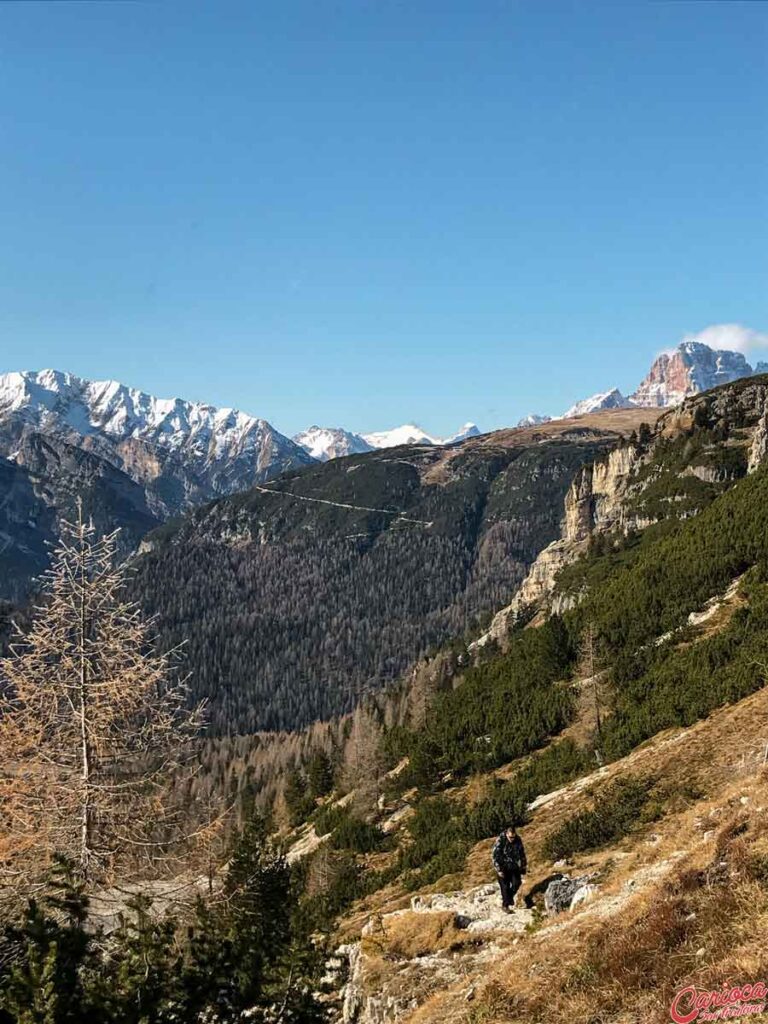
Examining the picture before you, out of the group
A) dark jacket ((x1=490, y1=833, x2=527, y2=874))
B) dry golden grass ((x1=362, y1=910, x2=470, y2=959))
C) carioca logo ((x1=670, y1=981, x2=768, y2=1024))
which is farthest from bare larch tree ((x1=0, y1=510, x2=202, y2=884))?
dark jacket ((x1=490, y1=833, x2=527, y2=874))

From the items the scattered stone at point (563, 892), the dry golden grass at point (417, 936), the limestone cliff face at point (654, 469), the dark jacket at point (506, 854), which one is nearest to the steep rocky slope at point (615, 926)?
the dry golden grass at point (417, 936)

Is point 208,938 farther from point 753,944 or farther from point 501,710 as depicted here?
point 501,710

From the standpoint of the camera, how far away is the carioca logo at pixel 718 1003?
822 cm

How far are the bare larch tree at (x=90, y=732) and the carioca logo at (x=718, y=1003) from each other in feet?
35.4

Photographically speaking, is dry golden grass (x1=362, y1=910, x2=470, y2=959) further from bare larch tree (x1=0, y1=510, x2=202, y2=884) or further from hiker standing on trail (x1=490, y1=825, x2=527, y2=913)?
bare larch tree (x1=0, y1=510, x2=202, y2=884)

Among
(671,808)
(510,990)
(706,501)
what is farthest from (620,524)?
(510,990)

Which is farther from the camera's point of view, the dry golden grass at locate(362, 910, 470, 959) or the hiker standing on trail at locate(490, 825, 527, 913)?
the hiker standing on trail at locate(490, 825, 527, 913)

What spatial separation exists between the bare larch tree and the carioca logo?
10779mm

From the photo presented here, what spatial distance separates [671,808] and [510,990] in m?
16.9

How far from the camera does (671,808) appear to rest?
2631 centimetres

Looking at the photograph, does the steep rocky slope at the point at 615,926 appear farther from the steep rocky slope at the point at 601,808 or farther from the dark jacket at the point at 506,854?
the dark jacket at the point at 506,854

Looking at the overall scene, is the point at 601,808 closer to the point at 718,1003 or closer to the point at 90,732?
the point at 718,1003

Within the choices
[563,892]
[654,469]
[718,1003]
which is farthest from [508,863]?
[654,469]

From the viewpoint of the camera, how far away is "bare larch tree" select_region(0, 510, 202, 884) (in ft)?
47.9
